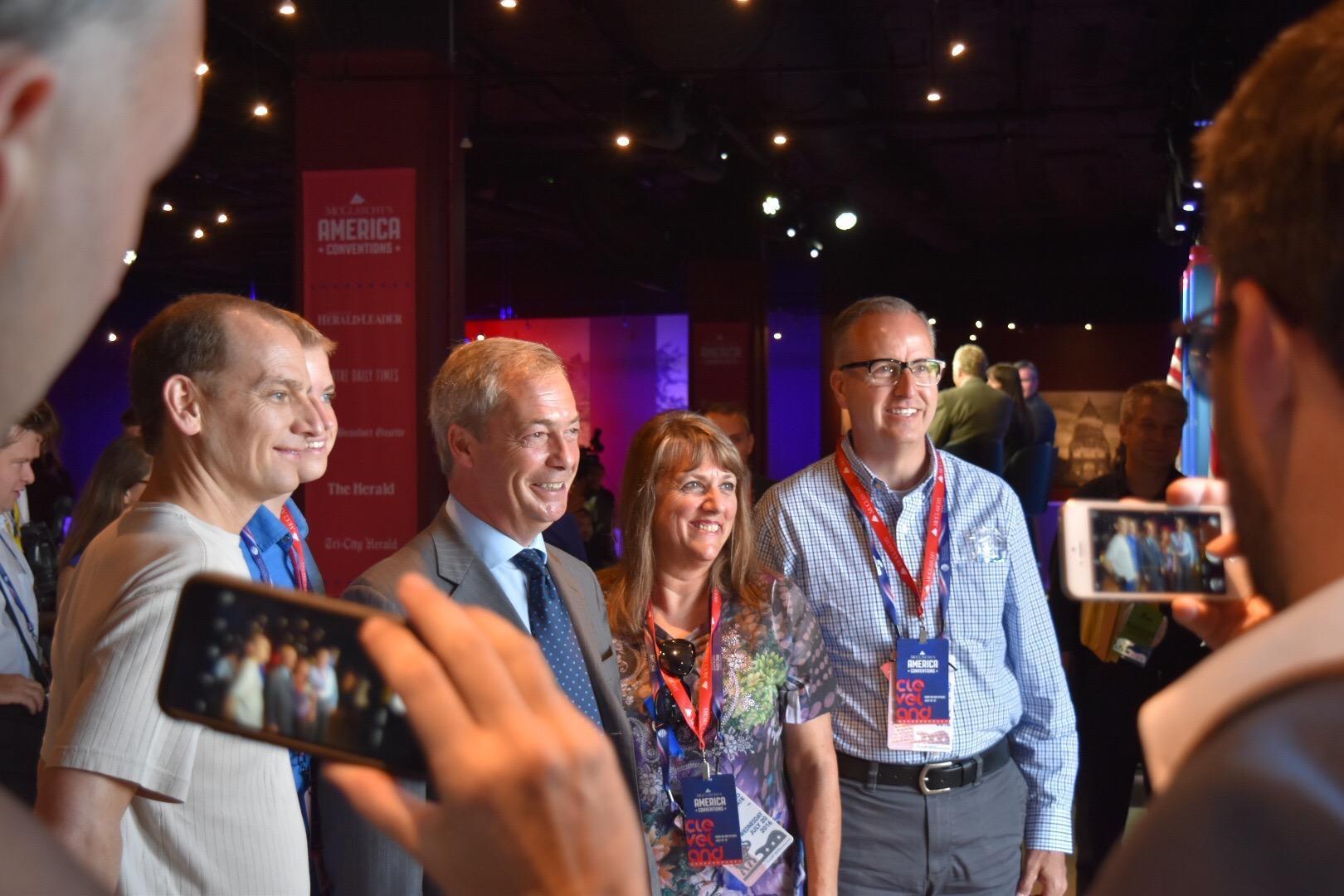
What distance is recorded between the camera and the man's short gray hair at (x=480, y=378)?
246 cm

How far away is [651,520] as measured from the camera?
112 inches

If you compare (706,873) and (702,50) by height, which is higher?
(702,50)

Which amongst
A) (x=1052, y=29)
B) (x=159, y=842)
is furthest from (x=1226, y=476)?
(x=1052, y=29)

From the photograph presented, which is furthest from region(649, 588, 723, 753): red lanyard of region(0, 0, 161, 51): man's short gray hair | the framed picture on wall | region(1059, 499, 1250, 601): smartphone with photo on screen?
the framed picture on wall

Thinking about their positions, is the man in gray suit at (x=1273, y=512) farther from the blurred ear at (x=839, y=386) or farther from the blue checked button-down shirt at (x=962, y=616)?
the blurred ear at (x=839, y=386)

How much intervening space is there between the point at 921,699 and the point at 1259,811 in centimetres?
227

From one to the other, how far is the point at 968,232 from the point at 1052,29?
7.28 metres

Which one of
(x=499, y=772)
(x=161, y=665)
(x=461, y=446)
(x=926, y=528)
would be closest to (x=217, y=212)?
(x=461, y=446)

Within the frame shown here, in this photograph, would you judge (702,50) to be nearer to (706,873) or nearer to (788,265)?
(706,873)

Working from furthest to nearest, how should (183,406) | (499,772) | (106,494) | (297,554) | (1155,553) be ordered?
(106,494), (297,554), (183,406), (1155,553), (499,772)

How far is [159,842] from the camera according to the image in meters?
1.58

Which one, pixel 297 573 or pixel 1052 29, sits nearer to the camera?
pixel 297 573

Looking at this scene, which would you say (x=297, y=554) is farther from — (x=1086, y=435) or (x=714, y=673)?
(x=1086, y=435)

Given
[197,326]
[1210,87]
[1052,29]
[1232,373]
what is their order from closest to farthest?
[1232,373] → [197,326] → [1210,87] → [1052,29]
